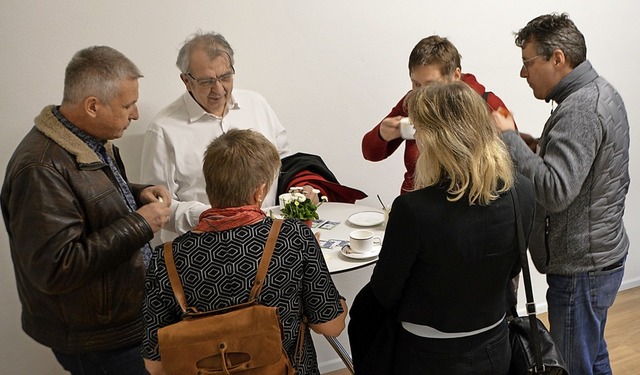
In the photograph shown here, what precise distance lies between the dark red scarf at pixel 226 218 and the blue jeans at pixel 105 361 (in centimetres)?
70

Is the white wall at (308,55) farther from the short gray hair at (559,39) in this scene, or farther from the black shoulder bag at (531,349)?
the black shoulder bag at (531,349)

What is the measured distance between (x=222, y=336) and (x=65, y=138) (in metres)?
0.80

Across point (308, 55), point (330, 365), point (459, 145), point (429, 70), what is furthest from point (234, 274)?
point (330, 365)

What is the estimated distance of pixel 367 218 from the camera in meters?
2.41

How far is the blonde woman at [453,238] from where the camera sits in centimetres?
150

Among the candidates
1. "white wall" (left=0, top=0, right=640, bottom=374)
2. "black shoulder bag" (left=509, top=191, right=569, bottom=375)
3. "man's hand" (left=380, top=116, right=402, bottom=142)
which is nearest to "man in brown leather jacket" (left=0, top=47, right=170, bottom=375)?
"white wall" (left=0, top=0, right=640, bottom=374)

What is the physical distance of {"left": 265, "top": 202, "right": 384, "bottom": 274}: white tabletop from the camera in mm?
1973

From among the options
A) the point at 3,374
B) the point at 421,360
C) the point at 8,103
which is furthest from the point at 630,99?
the point at 3,374

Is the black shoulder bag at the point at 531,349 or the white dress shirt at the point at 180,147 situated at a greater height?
the white dress shirt at the point at 180,147

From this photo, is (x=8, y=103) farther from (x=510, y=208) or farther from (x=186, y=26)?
(x=510, y=208)

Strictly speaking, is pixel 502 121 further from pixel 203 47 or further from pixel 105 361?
pixel 105 361

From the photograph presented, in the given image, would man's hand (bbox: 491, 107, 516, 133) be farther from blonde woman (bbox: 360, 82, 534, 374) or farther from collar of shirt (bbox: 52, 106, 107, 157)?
collar of shirt (bbox: 52, 106, 107, 157)

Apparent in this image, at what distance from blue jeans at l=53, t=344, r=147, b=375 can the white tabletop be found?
2.34 feet

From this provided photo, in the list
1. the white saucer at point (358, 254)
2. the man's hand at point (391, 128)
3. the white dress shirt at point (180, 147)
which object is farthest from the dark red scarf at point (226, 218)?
the man's hand at point (391, 128)
